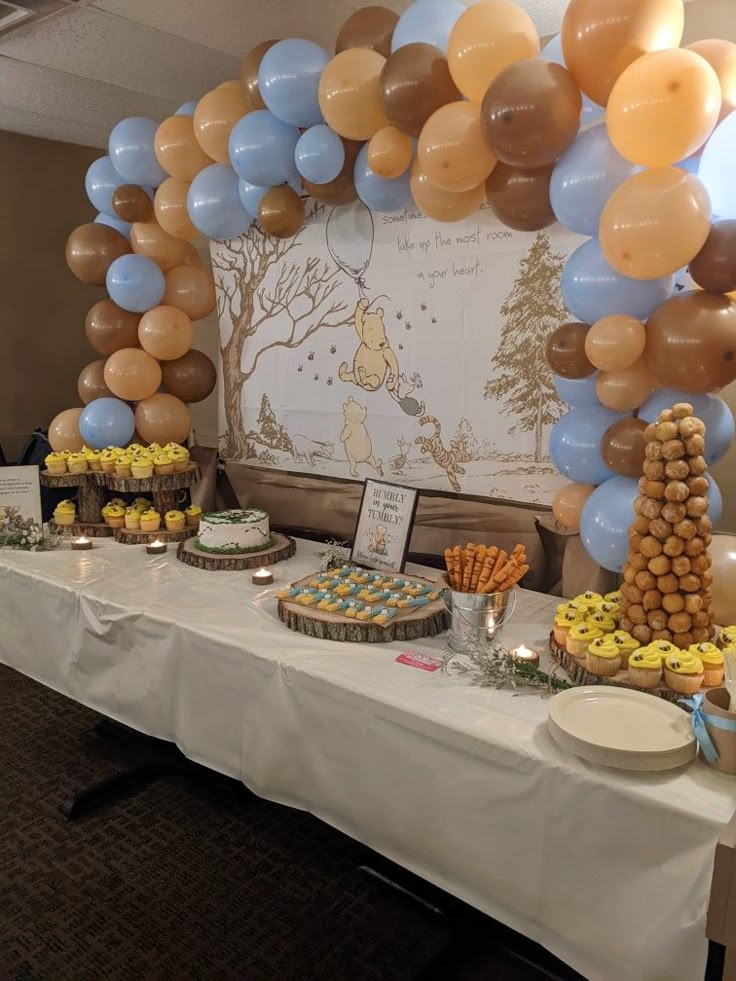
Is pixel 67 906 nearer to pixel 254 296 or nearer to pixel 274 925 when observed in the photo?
pixel 274 925

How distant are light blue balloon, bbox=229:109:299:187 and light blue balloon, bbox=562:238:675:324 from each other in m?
0.93

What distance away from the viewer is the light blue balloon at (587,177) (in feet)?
4.92

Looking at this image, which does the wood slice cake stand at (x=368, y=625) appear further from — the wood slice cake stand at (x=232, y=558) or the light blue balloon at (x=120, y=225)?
the light blue balloon at (x=120, y=225)

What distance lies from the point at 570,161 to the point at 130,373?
1.64m

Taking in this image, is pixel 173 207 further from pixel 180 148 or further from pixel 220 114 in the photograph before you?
pixel 220 114

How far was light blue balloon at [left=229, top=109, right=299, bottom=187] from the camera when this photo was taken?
6.86 ft

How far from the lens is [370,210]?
2.30 m

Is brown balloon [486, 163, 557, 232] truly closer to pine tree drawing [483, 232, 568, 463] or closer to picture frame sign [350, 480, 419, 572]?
pine tree drawing [483, 232, 568, 463]

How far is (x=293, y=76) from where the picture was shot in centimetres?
196

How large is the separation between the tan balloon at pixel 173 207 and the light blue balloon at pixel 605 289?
1.42 metres

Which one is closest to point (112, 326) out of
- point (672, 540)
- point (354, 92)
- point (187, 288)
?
point (187, 288)

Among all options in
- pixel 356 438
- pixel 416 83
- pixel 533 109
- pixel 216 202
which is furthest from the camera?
pixel 356 438

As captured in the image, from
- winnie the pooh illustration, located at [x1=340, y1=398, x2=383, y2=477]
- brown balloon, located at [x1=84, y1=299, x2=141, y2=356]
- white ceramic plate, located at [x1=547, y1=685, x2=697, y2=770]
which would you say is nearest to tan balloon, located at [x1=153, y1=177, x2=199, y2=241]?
brown balloon, located at [x1=84, y1=299, x2=141, y2=356]

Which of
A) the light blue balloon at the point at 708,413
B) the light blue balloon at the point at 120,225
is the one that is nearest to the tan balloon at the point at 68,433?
the light blue balloon at the point at 120,225
